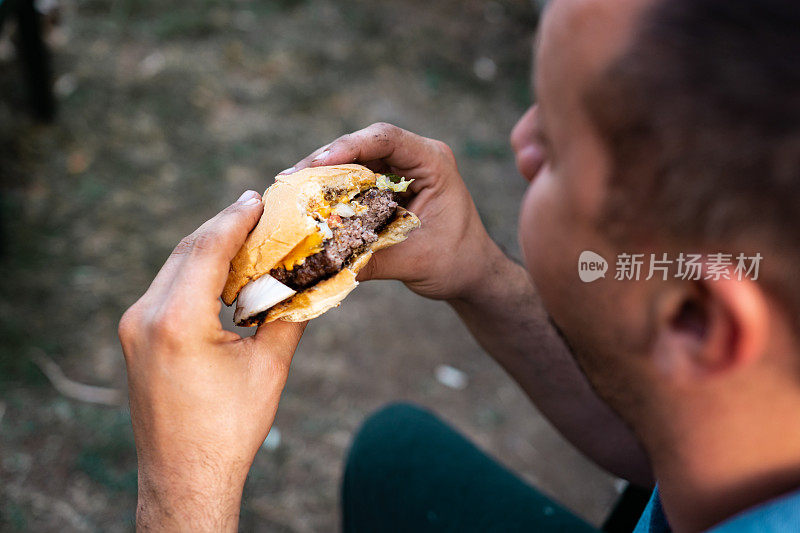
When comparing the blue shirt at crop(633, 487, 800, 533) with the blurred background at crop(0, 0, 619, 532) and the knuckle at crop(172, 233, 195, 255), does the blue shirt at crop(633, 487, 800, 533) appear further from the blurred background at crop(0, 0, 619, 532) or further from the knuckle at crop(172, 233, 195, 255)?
the blurred background at crop(0, 0, 619, 532)

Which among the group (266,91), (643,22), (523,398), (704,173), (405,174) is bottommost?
(523,398)

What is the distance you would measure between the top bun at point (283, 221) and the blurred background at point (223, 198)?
173cm

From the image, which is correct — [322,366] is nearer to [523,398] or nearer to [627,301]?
[523,398]

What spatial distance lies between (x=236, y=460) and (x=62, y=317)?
8.63ft

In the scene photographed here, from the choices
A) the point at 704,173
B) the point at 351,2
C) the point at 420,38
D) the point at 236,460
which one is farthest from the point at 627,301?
the point at 351,2

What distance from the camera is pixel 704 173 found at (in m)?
0.84

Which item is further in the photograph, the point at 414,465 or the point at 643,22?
the point at 414,465

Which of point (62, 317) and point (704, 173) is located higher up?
point (704, 173)

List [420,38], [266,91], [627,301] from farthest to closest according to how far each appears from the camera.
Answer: [420,38], [266,91], [627,301]

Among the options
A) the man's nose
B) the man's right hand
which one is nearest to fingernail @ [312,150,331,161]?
the man's right hand

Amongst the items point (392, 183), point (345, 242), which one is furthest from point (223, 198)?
point (345, 242)

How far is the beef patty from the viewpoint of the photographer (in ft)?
5.60

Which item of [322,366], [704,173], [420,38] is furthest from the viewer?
[420,38]

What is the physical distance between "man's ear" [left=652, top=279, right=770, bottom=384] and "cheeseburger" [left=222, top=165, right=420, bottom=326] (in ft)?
3.04
